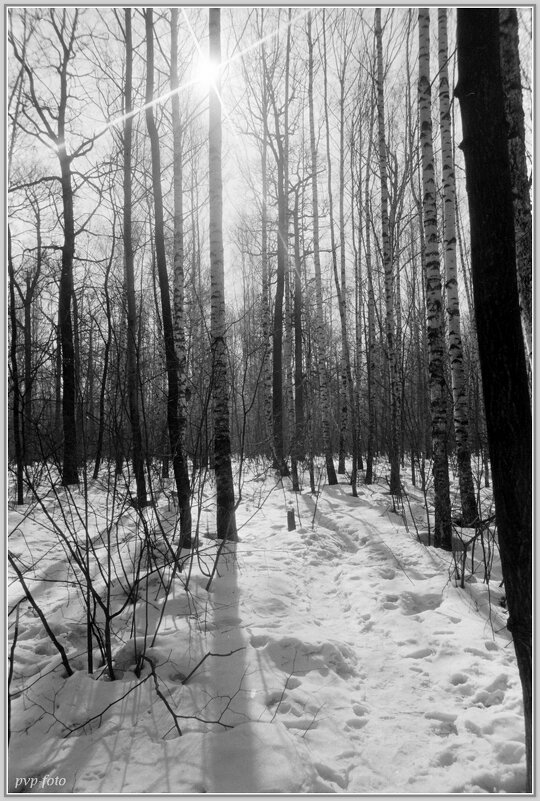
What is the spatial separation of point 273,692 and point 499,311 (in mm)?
2122

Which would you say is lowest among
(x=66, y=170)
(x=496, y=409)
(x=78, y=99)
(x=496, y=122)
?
(x=496, y=409)

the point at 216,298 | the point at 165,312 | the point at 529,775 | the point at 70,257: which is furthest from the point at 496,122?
the point at 70,257

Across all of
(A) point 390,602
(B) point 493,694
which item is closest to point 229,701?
(B) point 493,694

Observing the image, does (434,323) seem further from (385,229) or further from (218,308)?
(385,229)

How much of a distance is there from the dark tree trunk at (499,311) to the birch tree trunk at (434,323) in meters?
3.45

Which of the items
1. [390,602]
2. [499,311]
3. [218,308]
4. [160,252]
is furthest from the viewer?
[160,252]

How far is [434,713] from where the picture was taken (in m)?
2.12

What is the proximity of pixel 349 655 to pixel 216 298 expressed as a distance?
3.66 metres

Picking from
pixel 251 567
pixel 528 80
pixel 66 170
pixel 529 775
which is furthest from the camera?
pixel 66 170

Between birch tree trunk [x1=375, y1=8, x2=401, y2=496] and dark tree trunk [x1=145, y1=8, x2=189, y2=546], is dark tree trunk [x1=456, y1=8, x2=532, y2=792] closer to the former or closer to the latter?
dark tree trunk [x1=145, y1=8, x2=189, y2=546]

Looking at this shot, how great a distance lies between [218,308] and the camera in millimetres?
4758

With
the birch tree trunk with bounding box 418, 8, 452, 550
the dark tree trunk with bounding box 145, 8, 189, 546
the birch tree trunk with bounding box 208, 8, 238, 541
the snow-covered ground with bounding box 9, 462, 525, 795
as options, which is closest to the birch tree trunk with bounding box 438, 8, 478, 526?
the birch tree trunk with bounding box 418, 8, 452, 550

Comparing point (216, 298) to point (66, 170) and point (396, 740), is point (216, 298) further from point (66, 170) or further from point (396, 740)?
point (66, 170)

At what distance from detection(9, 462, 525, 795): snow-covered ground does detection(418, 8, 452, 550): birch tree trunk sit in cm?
104
